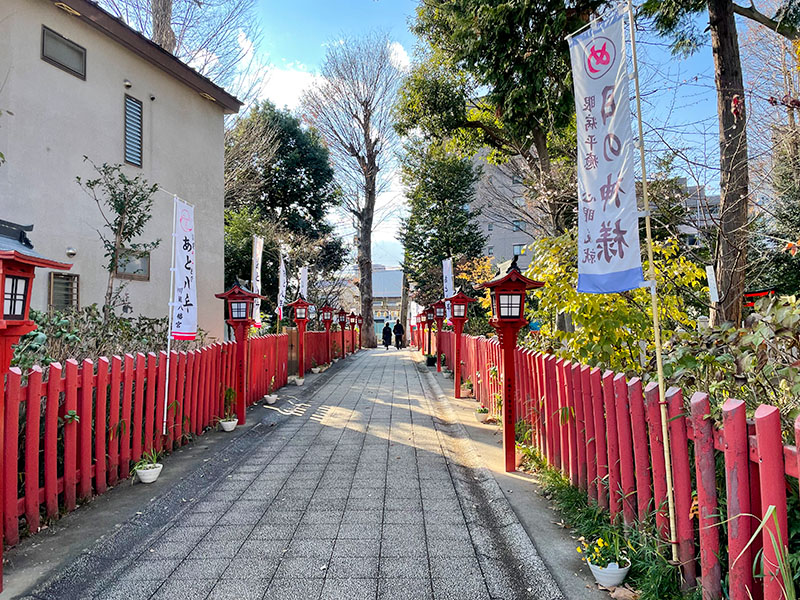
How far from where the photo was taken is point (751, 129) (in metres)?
9.23

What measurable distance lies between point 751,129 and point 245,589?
11.3 m

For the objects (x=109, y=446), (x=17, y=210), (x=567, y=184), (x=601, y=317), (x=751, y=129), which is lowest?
(x=109, y=446)

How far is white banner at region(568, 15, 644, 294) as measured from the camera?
3209 mm

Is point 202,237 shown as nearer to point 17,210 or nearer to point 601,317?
point 17,210

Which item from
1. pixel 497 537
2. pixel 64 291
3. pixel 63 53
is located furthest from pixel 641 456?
pixel 63 53

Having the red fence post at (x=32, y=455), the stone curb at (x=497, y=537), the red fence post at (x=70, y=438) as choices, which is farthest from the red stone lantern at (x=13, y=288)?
the stone curb at (x=497, y=537)

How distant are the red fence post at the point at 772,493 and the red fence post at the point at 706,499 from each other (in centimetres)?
37

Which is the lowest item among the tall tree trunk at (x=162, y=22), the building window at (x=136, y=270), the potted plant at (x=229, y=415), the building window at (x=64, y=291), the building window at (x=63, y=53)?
the potted plant at (x=229, y=415)

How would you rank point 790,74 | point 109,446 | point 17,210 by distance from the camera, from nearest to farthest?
point 109,446 → point 17,210 → point 790,74

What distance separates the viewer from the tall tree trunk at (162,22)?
14102mm

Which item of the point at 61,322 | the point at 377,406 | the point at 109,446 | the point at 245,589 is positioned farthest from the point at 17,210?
the point at 245,589

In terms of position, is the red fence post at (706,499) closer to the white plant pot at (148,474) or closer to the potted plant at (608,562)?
the potted plant at (608,562)

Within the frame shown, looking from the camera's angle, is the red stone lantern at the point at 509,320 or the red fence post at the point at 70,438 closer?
the red fence post at the point at 70,438

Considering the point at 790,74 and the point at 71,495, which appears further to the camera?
the point at 790,74
